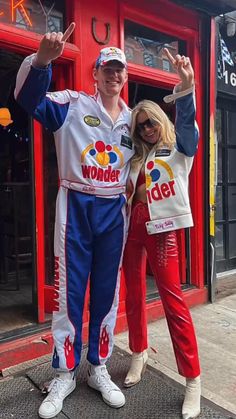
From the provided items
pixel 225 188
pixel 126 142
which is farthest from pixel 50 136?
pixel 225 188

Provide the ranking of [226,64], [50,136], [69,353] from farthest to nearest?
[226,64], [50,136], [69,353]

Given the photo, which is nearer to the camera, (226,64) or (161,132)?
(161,132)

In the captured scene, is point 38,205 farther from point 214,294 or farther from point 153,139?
point 214,294

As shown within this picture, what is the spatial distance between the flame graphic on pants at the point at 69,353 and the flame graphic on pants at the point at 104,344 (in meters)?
0.20

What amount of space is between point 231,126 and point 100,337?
3764mm

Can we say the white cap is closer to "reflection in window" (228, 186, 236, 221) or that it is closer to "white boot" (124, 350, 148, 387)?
"white boot" (124, 350, 148, 387)

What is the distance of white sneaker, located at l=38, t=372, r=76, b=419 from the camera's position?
232 cm

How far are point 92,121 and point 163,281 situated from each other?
966 millimetres

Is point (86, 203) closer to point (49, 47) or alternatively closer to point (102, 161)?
point (102, 161)

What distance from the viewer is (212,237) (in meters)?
4.38

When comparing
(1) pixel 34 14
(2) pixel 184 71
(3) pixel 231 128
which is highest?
(1) pixel 34 14

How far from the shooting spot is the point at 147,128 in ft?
7.99

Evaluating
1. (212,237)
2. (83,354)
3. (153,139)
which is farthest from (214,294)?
(153,139)

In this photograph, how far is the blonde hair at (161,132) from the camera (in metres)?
2.39
